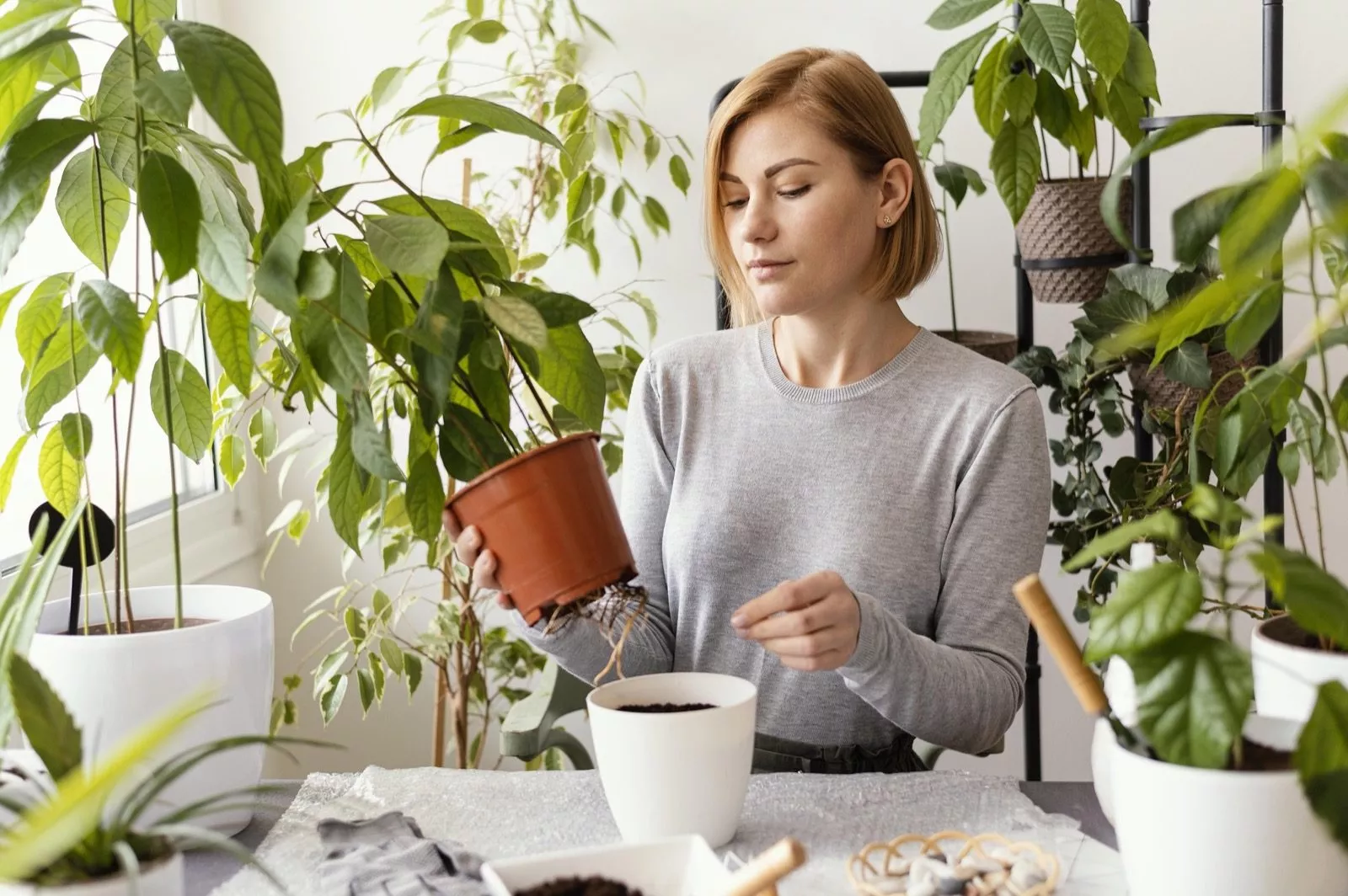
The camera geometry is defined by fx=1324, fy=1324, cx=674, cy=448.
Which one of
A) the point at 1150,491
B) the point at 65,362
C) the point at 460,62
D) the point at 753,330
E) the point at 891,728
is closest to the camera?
the point at 65,362

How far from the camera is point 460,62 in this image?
2.35 metres

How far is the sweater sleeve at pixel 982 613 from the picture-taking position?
1285 mm

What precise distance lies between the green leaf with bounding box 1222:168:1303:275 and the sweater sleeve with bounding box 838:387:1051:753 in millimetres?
618

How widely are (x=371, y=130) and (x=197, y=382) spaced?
1364 mm

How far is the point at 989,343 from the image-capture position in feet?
6.25

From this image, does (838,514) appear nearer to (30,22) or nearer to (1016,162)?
(1016,162)

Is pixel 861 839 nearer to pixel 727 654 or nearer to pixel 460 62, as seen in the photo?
pixel 727 654

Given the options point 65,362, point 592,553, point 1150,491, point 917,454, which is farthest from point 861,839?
point 1150,491

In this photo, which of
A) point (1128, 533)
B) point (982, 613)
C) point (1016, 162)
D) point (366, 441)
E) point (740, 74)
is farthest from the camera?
point (740, 74)

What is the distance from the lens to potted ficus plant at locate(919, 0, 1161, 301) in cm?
165

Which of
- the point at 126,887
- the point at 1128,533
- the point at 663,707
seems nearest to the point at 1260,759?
the point at 1128,533

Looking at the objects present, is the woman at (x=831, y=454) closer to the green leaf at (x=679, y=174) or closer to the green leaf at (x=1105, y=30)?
the green leaf at (x=1105, y=30)

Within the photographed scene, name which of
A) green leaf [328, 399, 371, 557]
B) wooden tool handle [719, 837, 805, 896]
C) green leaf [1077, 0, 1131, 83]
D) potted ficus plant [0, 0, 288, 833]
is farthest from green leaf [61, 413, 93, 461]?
green leaf [1077, 0, 1131, 83]

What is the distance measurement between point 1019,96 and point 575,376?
934mm
